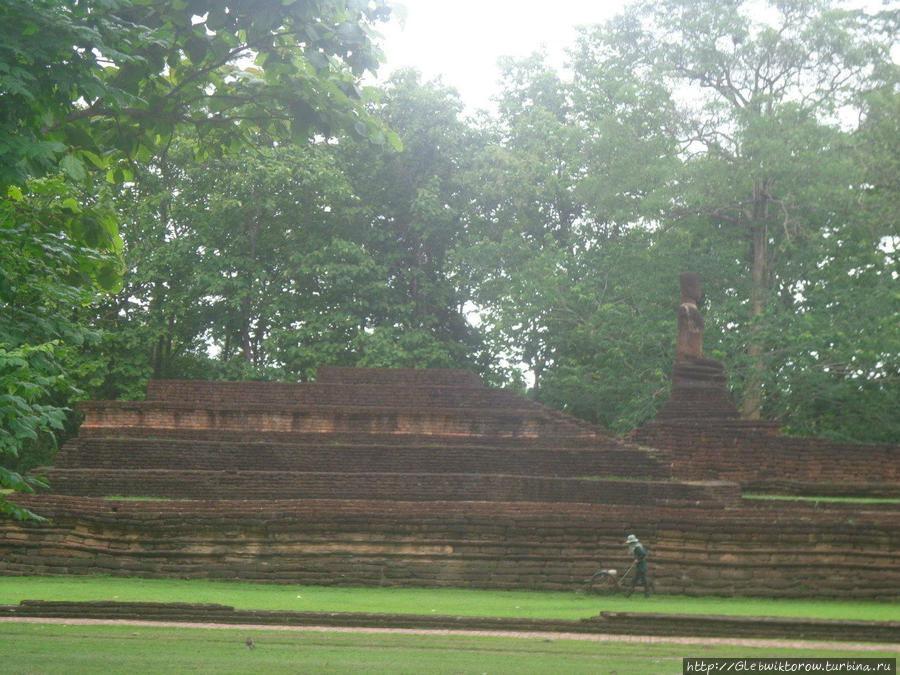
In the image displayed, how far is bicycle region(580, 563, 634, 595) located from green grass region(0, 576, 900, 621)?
8.3 inches

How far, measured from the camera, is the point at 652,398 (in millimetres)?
25078

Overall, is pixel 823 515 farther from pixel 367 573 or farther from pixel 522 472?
pixel 367 573

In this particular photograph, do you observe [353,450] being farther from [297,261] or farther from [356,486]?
[297,261]

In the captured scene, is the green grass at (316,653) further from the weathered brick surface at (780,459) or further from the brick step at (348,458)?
the weathered brick surface at (780,459)

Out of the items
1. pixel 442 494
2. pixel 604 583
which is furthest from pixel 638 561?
pixel 442 494

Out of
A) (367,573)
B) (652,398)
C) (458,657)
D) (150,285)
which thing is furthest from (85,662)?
(150,285)

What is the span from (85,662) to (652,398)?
19.2m

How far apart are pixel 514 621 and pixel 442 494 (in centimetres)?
536

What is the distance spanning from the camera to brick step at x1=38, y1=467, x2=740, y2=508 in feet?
48.7

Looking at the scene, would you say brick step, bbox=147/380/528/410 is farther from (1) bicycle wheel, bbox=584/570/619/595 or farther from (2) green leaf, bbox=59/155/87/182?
(2) green leaf, bbox=59/155/87/182

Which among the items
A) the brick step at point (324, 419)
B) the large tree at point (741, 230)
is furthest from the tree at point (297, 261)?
the brick step at point (324, 419)

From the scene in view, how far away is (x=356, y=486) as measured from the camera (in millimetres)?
15133

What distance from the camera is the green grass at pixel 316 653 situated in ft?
23.9

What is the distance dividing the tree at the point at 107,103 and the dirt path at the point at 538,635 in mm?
3270
